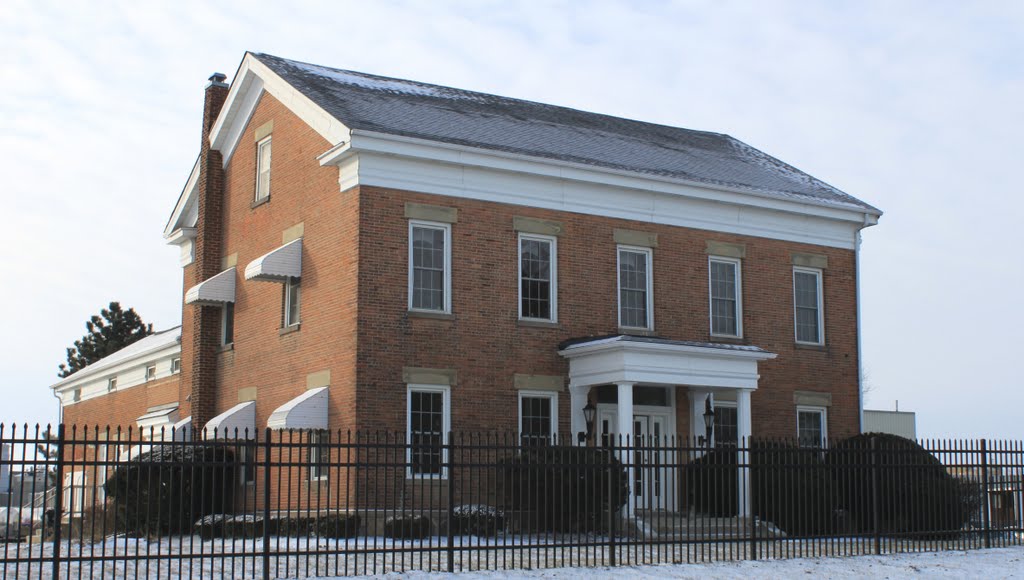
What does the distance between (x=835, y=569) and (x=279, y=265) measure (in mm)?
13140

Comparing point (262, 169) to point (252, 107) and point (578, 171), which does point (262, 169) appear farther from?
point (578, 171)

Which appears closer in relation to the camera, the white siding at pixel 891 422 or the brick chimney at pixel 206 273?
the brick chimney at pixel 206 273

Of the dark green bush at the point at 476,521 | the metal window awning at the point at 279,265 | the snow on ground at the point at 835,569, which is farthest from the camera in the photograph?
the metal window awning at the point at 279,265

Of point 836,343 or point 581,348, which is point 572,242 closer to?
point 581,348

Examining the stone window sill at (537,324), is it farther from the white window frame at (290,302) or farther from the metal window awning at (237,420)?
the metal window awning at (237,420)

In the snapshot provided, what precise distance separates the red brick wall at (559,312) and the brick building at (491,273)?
0.15ft

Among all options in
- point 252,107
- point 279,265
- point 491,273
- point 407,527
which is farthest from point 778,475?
point 252,107

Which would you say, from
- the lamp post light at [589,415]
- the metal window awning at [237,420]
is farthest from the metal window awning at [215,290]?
the lamp post light at [589,415]

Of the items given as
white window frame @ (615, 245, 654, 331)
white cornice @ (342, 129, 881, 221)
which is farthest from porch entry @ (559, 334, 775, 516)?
white cornice @ (342, 129, 881, 221)

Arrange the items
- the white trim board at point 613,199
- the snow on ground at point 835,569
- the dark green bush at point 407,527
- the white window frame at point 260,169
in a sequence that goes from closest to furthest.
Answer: the snow on ground at point 835,569
the dark green bush at point 407,527
the white trim board at point 613,199
the white window frame at point 260,169

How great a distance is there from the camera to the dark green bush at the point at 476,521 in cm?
1636

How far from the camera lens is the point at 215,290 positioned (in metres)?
29.0

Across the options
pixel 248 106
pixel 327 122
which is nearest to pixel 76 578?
pixel 327 122

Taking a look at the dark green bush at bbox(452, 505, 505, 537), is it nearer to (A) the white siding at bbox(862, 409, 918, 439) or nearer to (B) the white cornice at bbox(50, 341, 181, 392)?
(B) the white cornice at bbox(50, 341, 181, 392)
